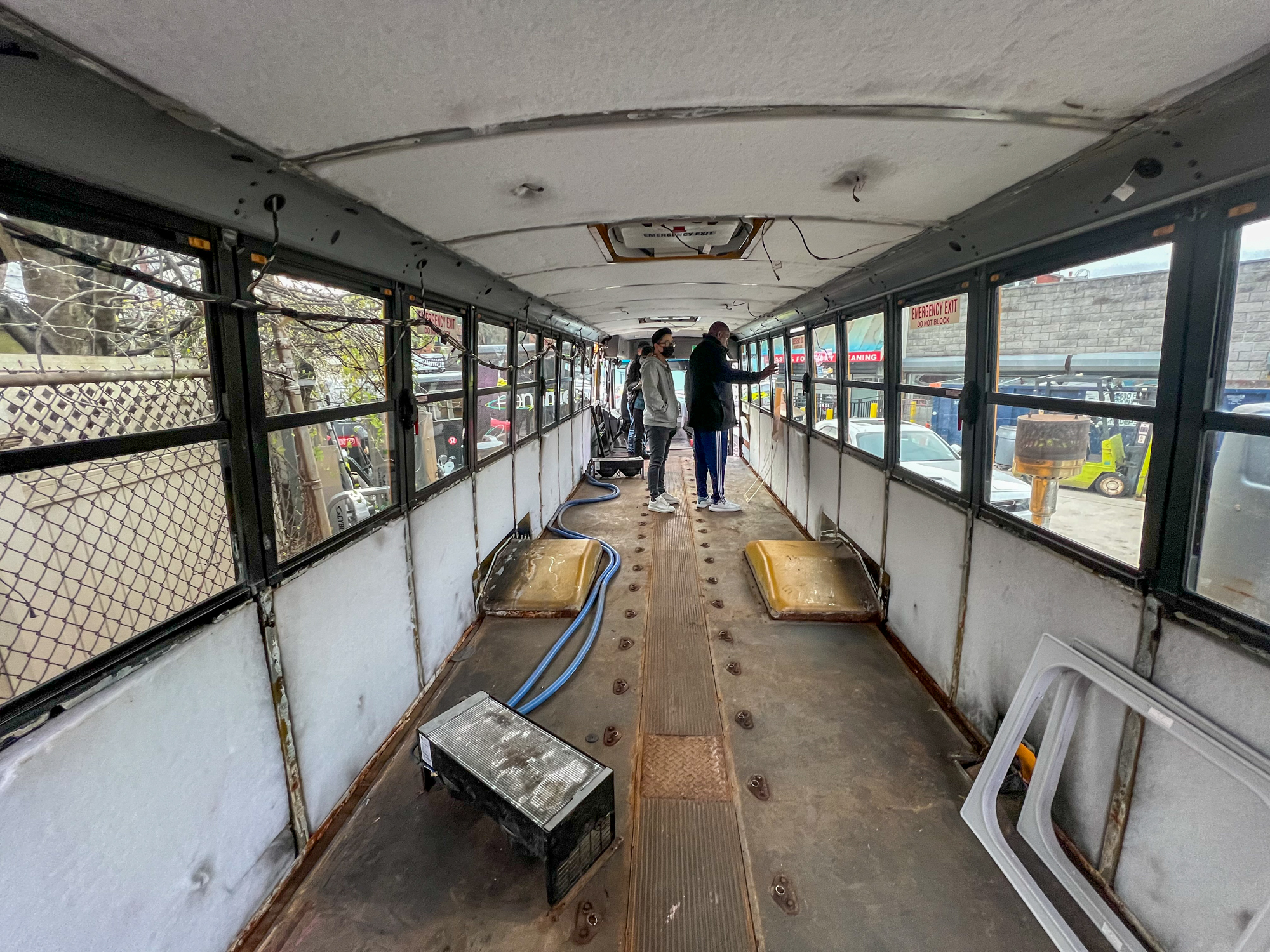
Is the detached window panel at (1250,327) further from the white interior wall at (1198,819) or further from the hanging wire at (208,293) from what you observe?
the hanging wire at (208,293)

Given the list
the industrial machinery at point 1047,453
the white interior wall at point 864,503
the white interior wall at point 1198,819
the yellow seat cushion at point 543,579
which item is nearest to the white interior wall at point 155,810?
the yellow seat cushion at point 543,579

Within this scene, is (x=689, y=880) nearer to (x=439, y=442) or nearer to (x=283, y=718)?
(x=283, y=718)

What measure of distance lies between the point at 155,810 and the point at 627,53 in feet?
7.03

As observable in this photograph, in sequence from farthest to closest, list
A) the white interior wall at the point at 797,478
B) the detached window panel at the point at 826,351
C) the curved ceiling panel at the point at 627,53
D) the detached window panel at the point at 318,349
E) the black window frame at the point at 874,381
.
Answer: the white interior wall at the point at 797,478
the detached window panel at the point at 826,351
the black window frame at the point at 874,381
the detached window panel at the point at 318,349
the curved ceiling panel at the point at 627,53

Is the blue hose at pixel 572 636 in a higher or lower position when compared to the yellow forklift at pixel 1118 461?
lower

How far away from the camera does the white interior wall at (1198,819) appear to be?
50.8 inches

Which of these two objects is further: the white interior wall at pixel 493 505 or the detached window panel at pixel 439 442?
the white interior wall at pixel 493 505

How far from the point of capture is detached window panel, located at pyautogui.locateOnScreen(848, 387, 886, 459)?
3.73 meters

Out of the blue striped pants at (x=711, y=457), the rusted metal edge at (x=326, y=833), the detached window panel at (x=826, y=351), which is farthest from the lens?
the blue striped pants at (x=711, y=457)

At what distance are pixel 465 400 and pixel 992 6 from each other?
10.3 feet

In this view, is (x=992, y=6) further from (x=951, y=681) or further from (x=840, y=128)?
(x=951, y=681)

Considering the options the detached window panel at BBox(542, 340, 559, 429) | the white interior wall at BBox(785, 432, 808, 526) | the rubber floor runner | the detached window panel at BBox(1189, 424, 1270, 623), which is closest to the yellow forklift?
the detached window panel at BBox(1189, 424, 1270, 623)

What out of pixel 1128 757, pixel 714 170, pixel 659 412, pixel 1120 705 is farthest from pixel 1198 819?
pixel 659 412

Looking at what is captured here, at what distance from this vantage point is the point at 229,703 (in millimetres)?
1578
